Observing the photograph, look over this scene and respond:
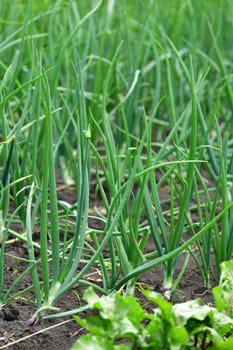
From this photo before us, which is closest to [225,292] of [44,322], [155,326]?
[155,326]

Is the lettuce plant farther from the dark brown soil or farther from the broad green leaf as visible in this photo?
the dark brown soil

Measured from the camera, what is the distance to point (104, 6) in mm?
3693

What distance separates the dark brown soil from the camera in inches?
74.5

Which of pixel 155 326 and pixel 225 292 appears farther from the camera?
pixel 225 292

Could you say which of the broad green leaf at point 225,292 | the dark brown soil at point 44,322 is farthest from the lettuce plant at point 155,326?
the dark brown soil at point 44,322

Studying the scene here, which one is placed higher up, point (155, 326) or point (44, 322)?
point (155, 326)

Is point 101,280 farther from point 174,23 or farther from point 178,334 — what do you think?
point 174,23

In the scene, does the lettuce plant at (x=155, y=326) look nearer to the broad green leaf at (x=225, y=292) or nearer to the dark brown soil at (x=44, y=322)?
the broad green leaf at (x=225, y=292)

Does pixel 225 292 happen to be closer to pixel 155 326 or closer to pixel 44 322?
pixel 155 326

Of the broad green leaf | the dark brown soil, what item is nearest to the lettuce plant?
the broad green leaf

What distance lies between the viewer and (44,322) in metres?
1.96

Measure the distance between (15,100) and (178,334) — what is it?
147 centimetres

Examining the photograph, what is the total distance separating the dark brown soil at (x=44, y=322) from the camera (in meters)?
1.89

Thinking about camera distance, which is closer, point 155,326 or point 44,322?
point 155,326
